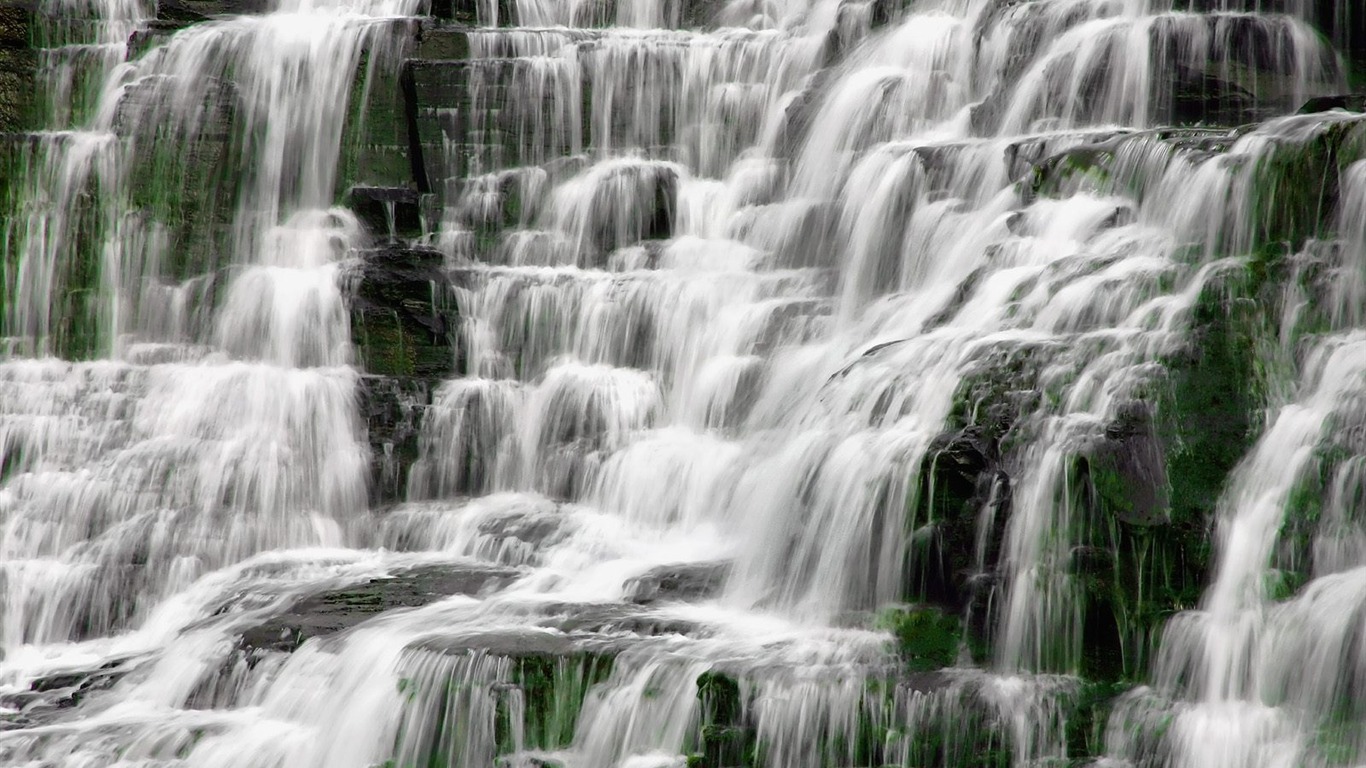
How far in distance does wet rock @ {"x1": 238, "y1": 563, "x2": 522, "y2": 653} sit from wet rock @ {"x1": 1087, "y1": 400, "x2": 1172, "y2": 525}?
16.7 ft

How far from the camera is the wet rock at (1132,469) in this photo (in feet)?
31.0

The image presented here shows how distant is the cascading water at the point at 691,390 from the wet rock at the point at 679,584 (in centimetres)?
6

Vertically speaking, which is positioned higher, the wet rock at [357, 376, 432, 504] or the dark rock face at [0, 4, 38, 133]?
the dark rock face at [0, 4, 38, 133]

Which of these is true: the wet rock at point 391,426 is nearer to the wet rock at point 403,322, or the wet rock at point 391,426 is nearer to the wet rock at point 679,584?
the wet rock at point 403,322

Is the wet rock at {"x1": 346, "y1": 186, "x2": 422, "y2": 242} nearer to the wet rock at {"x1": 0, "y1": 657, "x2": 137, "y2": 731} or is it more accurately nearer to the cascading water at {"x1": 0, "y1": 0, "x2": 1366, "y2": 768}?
the cascading water at {"x1": 0, "y1": 0, "x2": 1366, "y2": 768}

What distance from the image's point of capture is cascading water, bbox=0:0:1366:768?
369 inches

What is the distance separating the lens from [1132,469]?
31.6ft

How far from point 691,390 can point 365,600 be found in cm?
427

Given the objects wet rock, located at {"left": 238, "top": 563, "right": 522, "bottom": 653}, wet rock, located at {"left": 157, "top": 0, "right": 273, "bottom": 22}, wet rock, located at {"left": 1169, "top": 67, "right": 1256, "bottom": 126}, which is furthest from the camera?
wet rock, located at {"left": 157, "top": 0, "right": 273, "bottom": 22}

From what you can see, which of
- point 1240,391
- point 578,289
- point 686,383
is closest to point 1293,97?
point 1240,391

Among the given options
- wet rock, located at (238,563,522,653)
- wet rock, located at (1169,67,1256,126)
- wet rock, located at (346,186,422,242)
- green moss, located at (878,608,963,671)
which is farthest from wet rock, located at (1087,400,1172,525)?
wet rock, located at (346,186,422,242)

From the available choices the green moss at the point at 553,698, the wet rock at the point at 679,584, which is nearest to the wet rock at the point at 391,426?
the wet rock at the point at 679,584

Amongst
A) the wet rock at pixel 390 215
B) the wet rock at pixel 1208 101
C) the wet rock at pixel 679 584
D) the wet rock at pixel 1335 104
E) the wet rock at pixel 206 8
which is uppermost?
the wet rock at pixel 206 8

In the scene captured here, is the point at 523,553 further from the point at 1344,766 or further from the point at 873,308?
the point at 1344,766
